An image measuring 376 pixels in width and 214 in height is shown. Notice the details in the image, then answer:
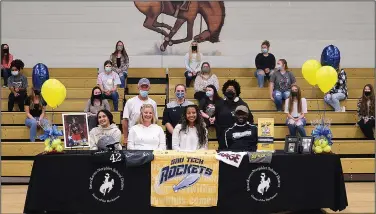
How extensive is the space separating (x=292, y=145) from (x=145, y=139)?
1.62 m

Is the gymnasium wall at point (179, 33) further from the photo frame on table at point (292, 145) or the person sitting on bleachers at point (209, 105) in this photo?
the photo frame on table at point (292, 145)

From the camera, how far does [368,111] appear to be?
30.6 feet

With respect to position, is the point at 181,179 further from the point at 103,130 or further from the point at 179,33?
the point at 179,33

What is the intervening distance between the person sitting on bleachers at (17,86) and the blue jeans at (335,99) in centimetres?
562

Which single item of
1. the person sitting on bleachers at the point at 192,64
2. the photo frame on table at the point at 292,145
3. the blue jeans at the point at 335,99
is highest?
the person sitting on bleachers at the point at 192,64

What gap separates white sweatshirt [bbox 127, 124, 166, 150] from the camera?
19.9 ft

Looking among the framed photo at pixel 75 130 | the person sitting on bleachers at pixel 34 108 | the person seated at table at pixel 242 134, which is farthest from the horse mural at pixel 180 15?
the framed photo at pixel 75 130

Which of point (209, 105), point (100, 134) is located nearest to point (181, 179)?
point (100, 134)

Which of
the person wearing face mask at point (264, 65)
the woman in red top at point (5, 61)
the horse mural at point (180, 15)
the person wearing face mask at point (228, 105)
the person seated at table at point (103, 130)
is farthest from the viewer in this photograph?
the horse mural at point (180, 15)

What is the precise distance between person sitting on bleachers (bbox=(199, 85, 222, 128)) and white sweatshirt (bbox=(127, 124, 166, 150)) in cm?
234

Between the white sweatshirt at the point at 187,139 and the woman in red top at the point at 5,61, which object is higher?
the woman in red top at the point at 5,61

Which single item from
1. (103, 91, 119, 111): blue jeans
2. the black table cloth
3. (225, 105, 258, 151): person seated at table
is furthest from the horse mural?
the black table cloth

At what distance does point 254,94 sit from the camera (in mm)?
10789

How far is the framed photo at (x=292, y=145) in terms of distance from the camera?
19.2ft
